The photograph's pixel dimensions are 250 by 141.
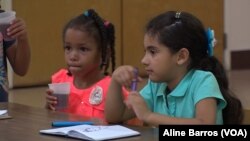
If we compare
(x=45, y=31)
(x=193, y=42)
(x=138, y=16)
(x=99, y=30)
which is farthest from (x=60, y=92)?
(x=138, y=16)

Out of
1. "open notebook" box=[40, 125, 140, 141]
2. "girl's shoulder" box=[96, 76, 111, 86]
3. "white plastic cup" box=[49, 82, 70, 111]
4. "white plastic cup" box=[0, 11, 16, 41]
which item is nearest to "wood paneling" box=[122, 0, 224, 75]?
"girl's shoulder" box=[96, 76, 111, 86]

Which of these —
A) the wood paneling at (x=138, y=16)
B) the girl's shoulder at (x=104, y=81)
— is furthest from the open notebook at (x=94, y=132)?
the wood paneling at (x=138, y=16)

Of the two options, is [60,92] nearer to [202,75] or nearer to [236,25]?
[202,75]

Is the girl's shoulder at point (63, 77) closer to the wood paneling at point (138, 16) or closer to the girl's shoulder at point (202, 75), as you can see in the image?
the girl's shoulder at point (202, 75)

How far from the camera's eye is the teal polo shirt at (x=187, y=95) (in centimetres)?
172

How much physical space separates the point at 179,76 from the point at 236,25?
17.1 feet

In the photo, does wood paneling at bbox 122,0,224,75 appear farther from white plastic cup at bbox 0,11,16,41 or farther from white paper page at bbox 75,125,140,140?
white paper page at bbox 75,125,140,140

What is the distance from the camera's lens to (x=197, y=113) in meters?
1.68

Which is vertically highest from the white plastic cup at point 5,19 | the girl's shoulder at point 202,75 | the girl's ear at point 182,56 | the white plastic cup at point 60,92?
the white plastic cup at point 5,19

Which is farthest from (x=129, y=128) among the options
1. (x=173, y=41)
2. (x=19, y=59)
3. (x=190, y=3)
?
(x=190, y=3)

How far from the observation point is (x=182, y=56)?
1812 mm

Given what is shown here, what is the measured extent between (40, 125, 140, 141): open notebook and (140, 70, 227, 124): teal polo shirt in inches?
11.7

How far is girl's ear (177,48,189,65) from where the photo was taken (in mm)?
1801

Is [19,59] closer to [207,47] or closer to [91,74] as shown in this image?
[91,74]
